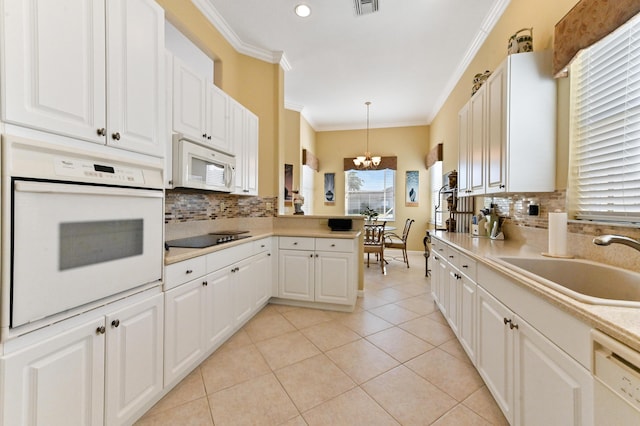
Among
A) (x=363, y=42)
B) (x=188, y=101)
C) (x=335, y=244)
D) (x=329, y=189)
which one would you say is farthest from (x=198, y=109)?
(x=329, y=189)

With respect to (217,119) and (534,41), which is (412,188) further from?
(217,119)

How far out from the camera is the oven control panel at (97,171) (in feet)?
3.42

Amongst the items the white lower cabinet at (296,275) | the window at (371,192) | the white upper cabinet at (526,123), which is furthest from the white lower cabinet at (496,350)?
the window at (371,192)

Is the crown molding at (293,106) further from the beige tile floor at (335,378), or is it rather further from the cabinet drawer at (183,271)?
the cabinet drawer at (183,271)

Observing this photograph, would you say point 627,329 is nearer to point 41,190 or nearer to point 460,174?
point 41,190

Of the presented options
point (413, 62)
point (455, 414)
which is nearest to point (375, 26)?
point (413, 62)

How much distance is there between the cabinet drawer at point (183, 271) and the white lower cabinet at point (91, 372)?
0.40 feet

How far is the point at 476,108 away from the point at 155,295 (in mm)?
3037

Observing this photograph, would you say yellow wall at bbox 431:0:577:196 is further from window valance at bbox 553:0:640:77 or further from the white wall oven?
the white wall oven

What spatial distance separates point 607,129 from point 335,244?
2177 mm

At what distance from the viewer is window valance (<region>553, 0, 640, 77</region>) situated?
4.09ft

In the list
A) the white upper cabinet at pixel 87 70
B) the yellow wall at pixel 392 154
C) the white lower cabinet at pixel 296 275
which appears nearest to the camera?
the white upper cabinet at pixel 87 70

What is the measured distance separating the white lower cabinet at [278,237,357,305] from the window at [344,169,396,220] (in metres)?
4.14

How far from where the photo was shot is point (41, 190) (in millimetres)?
960
